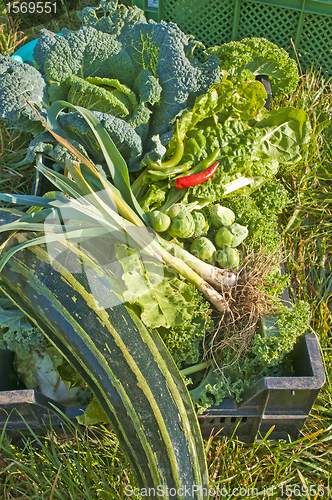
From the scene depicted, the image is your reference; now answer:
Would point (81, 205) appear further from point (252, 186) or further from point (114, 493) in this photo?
point (114, 493)

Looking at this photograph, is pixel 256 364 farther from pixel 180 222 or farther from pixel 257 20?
pixel 257 20

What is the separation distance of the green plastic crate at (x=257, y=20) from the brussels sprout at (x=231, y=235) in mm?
1610

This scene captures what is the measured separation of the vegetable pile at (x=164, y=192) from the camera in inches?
70.5

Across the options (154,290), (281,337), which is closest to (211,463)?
(281,337)

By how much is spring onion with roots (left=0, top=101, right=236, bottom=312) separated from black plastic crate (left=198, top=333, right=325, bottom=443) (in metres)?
0.53

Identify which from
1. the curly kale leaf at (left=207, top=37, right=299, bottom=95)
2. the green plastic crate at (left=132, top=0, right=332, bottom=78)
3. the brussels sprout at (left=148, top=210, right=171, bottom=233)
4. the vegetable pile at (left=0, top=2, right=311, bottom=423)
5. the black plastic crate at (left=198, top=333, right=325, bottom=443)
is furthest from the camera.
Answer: the green plastic crate at (left=132, top=0, right=332, bottom=78)

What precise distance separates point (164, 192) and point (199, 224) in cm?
25

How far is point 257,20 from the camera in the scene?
2.81 m

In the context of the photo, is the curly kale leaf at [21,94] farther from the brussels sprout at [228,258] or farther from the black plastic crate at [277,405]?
the black plastic crate at [277,405]

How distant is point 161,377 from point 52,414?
0.56 meters

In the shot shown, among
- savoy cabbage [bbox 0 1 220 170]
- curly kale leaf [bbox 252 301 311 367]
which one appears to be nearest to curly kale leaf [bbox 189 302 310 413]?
curly kale leaf [bbox 252 301 311 367]

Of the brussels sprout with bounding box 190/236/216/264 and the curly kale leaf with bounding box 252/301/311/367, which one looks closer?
the curly kale leaf with bounding box 252/301/311/367

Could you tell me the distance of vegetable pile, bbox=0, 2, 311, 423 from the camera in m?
1.79

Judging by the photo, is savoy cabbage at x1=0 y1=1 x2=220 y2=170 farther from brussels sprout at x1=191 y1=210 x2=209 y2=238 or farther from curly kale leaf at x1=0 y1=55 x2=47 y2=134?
brussels sprout at x1=191 y1=210 x2=209 y2=238
